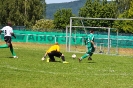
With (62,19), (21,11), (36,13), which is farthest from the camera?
(36,13)

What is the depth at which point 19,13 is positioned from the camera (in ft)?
297

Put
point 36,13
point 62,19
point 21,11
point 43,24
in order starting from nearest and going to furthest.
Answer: point 62,19 < point 21,11 < point 43,24 < point 36,13

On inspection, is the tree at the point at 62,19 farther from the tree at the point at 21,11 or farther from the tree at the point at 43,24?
the tree at the point at 21,11

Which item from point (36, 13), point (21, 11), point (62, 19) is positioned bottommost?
point (62, 19)

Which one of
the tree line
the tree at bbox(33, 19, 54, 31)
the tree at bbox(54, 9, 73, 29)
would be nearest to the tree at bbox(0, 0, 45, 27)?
the tree line

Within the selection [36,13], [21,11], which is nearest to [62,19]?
[36,13]

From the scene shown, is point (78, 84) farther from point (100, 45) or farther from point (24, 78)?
point (100, 45)

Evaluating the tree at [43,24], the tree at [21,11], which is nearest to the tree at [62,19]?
the tree at [43,24]

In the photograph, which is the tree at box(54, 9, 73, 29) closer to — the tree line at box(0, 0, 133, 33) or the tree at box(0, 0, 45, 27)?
the tree line at box(0, 0, 133, 33)

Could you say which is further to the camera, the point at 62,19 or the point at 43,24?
the point at 43,24

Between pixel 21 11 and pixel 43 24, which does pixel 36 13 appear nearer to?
pixel 43 24

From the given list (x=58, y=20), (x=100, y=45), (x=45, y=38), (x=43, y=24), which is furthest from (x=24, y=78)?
(x=43, y=24)

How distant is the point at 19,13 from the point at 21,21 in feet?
10.6

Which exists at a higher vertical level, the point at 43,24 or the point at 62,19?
the point at 62,19
